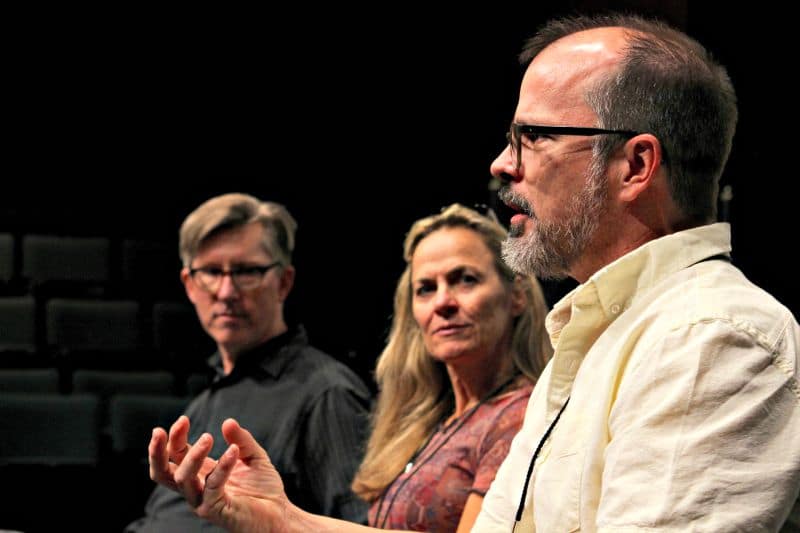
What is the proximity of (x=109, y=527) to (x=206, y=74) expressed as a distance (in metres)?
1.74

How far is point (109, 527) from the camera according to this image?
3.73 meters

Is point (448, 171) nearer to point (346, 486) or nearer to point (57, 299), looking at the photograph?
point (57, 299)

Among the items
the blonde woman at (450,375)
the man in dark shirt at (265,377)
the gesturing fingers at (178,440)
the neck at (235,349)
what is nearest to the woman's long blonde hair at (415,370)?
the blonde woman at (450,375)

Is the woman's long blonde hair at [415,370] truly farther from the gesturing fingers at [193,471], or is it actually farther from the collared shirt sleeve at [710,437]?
the collared shirt sleeve at [710,437]

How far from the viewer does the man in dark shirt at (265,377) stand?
2316mm

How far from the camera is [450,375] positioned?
7.18 feet

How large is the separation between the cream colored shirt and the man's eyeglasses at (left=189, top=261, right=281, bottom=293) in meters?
1.57

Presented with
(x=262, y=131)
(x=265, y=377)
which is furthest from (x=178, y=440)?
(x=262, y=131)

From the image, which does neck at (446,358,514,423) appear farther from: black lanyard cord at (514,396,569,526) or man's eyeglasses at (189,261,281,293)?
black lanyard cord at (514,396,569,526)

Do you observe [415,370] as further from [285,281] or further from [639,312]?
[639,312]

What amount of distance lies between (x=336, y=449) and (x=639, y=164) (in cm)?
126

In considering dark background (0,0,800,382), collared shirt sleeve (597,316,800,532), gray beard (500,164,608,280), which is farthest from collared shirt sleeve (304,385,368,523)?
dark background (0,0,800,382)

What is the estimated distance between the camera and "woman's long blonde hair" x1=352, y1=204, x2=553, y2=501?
2.12 m

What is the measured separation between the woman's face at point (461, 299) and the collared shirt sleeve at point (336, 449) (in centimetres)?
29
